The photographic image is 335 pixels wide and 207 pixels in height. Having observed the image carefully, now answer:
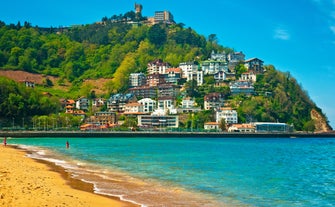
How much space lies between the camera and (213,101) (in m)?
126

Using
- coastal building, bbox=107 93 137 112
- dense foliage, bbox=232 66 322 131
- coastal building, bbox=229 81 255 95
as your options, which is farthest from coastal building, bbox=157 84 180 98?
dense foliage, bbox=232 66 322 131

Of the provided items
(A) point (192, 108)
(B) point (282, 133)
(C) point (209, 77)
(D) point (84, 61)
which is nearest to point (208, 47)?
(C) point (209, 77)

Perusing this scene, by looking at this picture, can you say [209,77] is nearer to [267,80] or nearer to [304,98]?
[267,80]

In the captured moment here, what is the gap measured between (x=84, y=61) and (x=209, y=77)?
197 feet

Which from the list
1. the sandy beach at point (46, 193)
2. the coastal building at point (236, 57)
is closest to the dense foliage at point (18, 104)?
the coastal building at point (236, 57)

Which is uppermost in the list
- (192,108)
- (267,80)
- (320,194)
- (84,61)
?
(84,61)

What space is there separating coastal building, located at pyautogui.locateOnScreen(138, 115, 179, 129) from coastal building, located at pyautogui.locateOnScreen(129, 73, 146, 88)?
3822 cm

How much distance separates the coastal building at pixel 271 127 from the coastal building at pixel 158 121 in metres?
21.9

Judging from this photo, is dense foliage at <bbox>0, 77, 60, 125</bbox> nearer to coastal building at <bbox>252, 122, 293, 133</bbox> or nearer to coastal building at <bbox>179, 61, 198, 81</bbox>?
coastal building at <bbox>252, 122, 293, 133</bbox>

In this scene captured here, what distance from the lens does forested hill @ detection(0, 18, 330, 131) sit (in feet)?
427

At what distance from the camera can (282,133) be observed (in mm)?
115562

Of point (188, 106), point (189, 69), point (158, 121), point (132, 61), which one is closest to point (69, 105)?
point (158, 121)

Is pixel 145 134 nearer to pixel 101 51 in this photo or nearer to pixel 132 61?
pixel 132 61

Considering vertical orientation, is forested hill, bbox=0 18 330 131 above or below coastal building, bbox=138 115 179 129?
above
